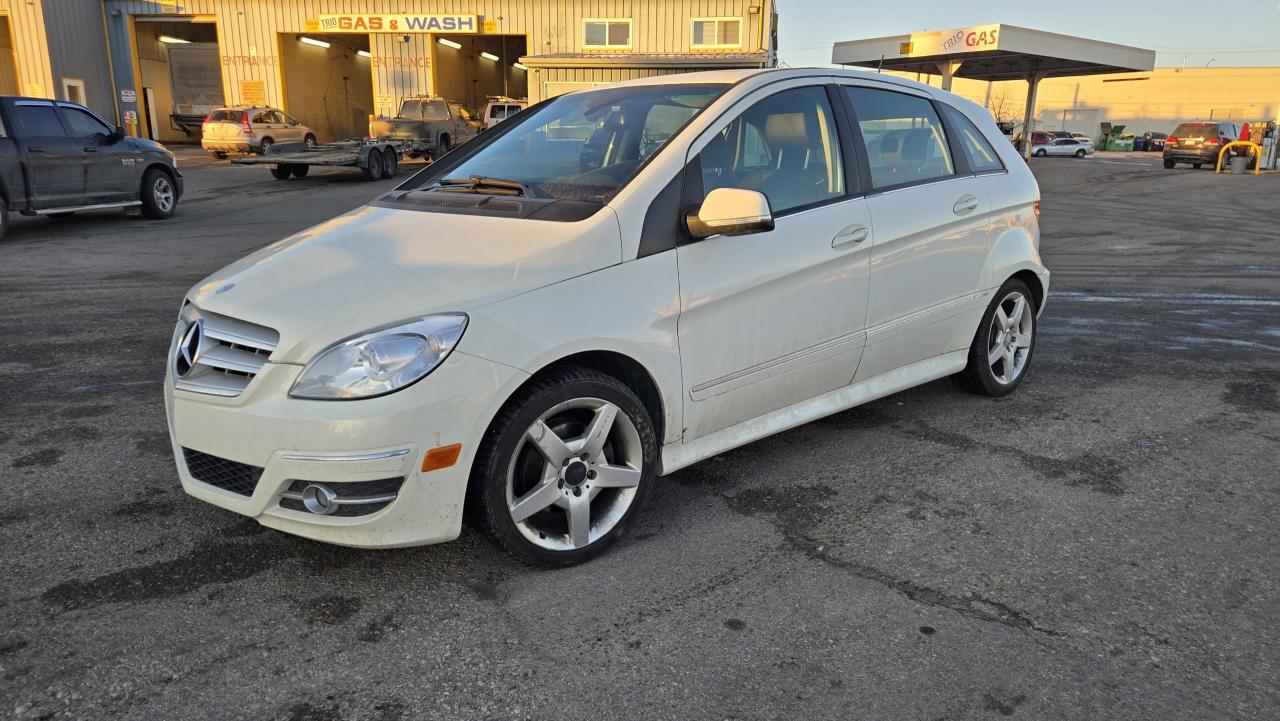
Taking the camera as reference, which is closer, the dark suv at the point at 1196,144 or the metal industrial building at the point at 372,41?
the metal industrial building at the point at 372,41

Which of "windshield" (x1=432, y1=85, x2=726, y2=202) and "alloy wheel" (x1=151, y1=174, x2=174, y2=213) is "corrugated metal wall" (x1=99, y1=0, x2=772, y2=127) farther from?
"windshield" (x1=432, y1=85, x2=726, y2=202)

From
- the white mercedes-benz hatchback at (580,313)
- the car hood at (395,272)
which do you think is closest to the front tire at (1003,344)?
the white mercedes-benz hatchback at (580,313)

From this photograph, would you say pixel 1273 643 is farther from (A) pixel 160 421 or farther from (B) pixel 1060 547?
(A) pixel 160 421

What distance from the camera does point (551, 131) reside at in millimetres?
4023

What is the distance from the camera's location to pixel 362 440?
2.63 m

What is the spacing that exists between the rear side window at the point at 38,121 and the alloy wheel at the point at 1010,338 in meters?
12.0

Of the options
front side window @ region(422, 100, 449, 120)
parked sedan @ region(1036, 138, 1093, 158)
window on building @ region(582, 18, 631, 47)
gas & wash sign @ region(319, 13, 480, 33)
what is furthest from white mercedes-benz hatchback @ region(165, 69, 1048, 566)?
parked sedan @ region(1036, 138, 1093, 158)

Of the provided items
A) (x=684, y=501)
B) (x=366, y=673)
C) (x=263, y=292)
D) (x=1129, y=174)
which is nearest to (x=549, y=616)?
(x=366, y=673)

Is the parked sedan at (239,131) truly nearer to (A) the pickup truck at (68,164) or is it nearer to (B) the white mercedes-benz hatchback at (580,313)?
(A) the pickup truck at (68,164)

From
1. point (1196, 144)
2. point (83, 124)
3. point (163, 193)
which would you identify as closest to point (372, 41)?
point (163, 193)

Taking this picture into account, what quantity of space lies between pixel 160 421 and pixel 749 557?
10.5 ft

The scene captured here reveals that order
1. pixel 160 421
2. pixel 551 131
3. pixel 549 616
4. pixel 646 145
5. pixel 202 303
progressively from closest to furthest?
1. pixel 549 616
2. pixel 202 303
3. pixel 646 145
4. pixel 551 131
5. pixel 160 421

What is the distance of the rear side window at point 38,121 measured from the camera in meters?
11.2

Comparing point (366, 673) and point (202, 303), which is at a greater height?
point (202, 303)
